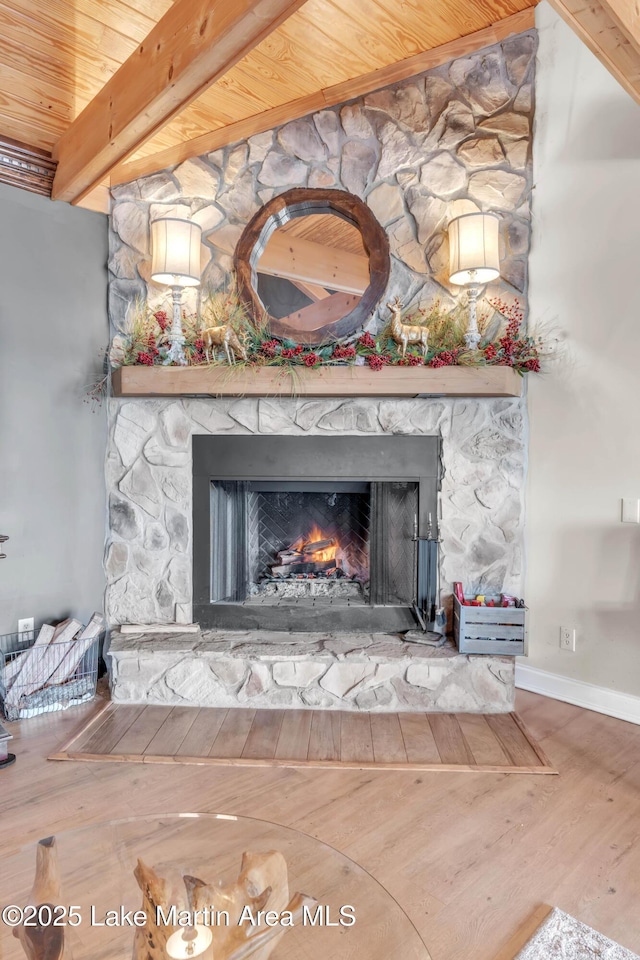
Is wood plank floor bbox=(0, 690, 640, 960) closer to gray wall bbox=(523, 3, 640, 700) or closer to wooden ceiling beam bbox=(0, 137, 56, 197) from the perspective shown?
gray wall bbox=(523, 3, 640, 700)

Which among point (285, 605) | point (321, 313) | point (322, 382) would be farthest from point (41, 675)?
point (321, 313)

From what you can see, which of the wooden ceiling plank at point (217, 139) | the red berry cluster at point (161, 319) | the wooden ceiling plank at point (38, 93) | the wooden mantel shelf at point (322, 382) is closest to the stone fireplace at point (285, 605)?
the wooden mantel shelf at point (322, 382)

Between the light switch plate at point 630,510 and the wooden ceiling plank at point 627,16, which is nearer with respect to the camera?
the wooden ceiling plank at point 627,16

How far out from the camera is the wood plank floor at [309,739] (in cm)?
227

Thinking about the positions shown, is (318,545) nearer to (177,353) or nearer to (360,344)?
(360,344)

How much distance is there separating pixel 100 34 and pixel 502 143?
1791 mm

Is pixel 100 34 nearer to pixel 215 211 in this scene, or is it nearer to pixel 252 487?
pixel 215 211

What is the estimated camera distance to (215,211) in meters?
3.07

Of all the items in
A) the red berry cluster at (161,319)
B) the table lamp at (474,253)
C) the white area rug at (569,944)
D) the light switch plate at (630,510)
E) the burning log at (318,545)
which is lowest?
the white area rug at (569,944)

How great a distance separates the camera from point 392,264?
2947 millimetres

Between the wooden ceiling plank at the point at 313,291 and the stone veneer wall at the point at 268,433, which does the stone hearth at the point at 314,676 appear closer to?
the stone veneer wall at the point at 268,433

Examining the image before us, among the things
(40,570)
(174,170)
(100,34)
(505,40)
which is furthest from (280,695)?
(505,40)

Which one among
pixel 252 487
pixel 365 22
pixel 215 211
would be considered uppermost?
pixel 365 22

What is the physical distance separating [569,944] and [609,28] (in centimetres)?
236
